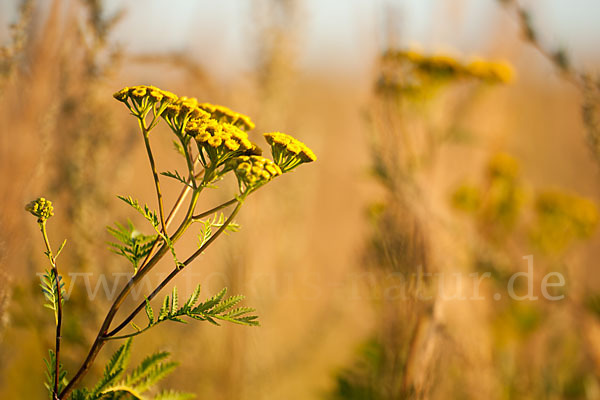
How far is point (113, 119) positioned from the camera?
1.02 meters

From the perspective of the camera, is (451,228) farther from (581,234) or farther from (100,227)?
(100,227)

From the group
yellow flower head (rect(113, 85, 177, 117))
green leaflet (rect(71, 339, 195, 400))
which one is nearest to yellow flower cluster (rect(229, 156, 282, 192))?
yellow flower head (rect(113, 85, 177, 117))

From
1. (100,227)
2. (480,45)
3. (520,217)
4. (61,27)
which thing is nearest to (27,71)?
(61,27)

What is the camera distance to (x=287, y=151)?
51cm

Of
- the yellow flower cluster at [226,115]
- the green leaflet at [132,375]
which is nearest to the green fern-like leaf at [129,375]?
the green leaflet at [132,375]

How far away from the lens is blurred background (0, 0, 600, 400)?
2.81 ft

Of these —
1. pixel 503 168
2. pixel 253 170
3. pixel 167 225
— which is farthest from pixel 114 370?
pixel 503 168

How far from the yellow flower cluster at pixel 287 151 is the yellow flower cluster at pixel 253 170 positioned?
4 cm

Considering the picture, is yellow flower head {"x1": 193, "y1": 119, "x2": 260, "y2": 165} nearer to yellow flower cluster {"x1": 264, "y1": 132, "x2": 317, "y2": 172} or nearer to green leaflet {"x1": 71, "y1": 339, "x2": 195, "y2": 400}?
yellow flower cluster {"x1": 264, "y1": 132, "x2": 317, "y2": 172}

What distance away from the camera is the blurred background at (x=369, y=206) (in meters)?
0.86

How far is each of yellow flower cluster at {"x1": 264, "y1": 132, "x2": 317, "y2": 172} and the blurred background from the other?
0.40 meters

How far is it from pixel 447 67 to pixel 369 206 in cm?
47

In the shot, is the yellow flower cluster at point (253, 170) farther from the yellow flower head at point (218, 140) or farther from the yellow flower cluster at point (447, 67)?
the yellow flower cluster at point (447, 67)

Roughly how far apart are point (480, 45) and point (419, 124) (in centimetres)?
79
